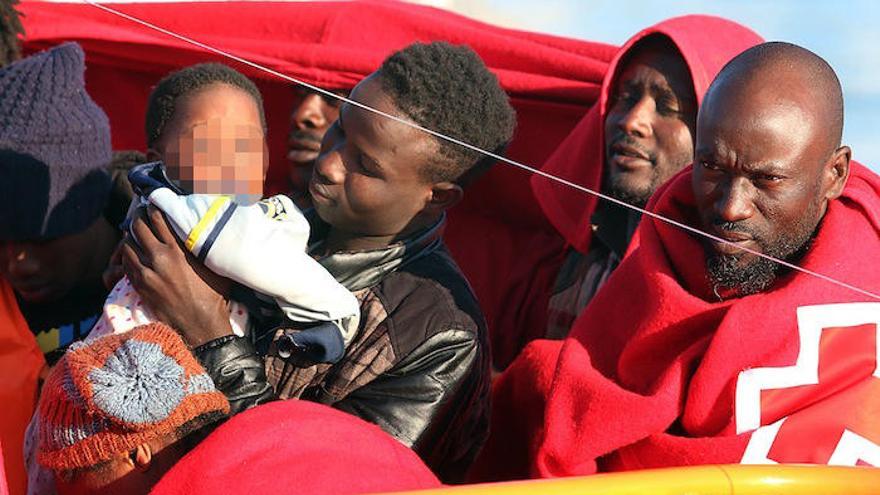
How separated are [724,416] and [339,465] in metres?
0.75

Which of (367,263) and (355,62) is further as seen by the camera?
(355,62)

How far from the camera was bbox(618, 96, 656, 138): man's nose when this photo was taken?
10.6 feet

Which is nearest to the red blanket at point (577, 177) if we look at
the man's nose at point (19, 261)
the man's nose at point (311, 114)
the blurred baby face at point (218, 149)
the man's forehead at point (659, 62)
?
the man's forehead at point (659, 62)

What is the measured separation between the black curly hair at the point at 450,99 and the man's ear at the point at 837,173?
0.69 metres

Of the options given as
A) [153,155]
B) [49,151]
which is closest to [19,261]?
[49,151]

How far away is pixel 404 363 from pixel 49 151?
110cm

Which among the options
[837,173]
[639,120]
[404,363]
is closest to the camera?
[837,173]

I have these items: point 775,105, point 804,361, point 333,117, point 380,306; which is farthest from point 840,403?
point 333,117

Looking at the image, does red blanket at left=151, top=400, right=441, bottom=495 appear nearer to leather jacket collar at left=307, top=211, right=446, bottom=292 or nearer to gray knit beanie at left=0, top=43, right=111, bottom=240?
leather jacket collar at left=307, top=211, right=446, bottom=292

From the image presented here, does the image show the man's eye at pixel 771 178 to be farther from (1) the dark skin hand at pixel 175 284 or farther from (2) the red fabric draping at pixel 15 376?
(2) the red fabric draping at pixel 15 376

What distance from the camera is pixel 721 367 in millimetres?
2180

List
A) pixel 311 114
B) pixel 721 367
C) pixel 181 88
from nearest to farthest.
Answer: pixel 721 367
pixel 181 88
pixel 311 114

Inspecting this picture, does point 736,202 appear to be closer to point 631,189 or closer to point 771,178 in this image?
point 771,178

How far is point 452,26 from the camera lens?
3832 millimetres
